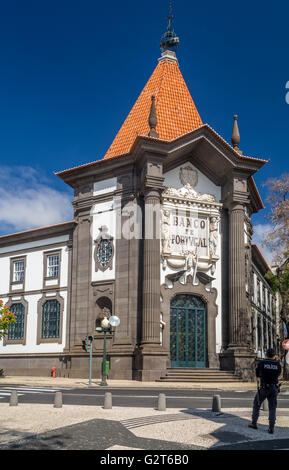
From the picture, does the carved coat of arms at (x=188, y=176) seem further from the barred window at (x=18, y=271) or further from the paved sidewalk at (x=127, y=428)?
the paved sidewalk at (x=127, y=428)

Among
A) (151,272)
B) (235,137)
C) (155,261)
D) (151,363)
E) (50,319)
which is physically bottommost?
(151,363)

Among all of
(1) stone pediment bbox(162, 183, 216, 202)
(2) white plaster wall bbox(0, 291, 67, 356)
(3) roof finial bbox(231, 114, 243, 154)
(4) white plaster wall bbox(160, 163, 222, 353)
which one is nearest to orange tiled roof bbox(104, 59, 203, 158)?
(4) white plaster wall bbox(160, 163, 222, 353)

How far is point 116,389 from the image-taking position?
75.9ft

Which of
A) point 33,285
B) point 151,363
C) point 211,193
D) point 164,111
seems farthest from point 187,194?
point 33,285

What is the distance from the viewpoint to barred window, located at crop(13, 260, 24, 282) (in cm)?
3794

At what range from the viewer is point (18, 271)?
38156mm

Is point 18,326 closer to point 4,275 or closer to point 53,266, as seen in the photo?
point 4,275

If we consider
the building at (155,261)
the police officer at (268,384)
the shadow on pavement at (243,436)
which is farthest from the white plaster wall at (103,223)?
the police officer at (268,384)

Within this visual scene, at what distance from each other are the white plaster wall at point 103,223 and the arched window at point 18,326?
7.64 metres

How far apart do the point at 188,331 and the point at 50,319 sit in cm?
946

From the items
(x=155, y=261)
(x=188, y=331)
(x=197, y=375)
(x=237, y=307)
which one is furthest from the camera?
(x=188, y=331)

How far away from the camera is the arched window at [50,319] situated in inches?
1358

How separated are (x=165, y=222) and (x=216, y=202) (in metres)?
3.92
